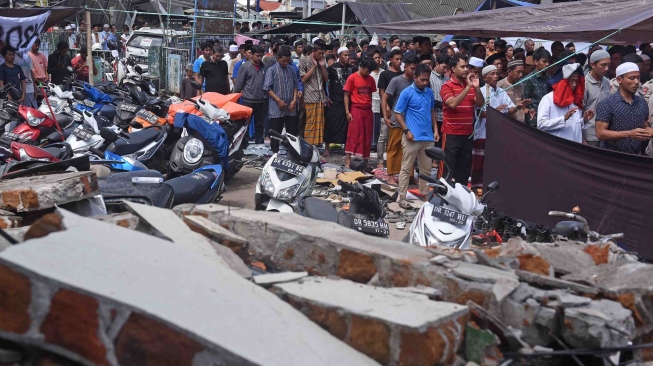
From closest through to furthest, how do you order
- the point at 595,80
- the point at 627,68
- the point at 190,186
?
the point at 627,68
the point at 190,186
the point at 595,80

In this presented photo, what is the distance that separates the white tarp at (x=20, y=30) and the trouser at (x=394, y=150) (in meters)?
5.03

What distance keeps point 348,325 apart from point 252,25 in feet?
80.6

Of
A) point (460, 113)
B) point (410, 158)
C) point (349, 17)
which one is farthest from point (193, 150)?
point (349, 17)

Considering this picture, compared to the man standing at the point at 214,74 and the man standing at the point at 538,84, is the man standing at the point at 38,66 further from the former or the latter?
the man standing at the point at 538,84

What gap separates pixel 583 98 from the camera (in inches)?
314

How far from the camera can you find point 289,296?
2791 mm

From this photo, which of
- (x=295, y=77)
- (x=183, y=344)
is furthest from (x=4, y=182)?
(x=295, y=77)

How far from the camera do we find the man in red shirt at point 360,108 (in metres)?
10.5

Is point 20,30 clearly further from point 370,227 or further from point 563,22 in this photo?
point 563,22

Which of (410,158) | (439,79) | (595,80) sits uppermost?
(595,80)

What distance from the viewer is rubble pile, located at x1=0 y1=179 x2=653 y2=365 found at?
7.36 ft

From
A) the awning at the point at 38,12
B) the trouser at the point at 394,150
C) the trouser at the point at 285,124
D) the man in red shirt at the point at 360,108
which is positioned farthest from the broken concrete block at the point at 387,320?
the awning at the point at 38,12

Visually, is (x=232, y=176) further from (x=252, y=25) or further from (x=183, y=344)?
(x=252, y=25)

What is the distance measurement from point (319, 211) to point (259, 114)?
706 cm
